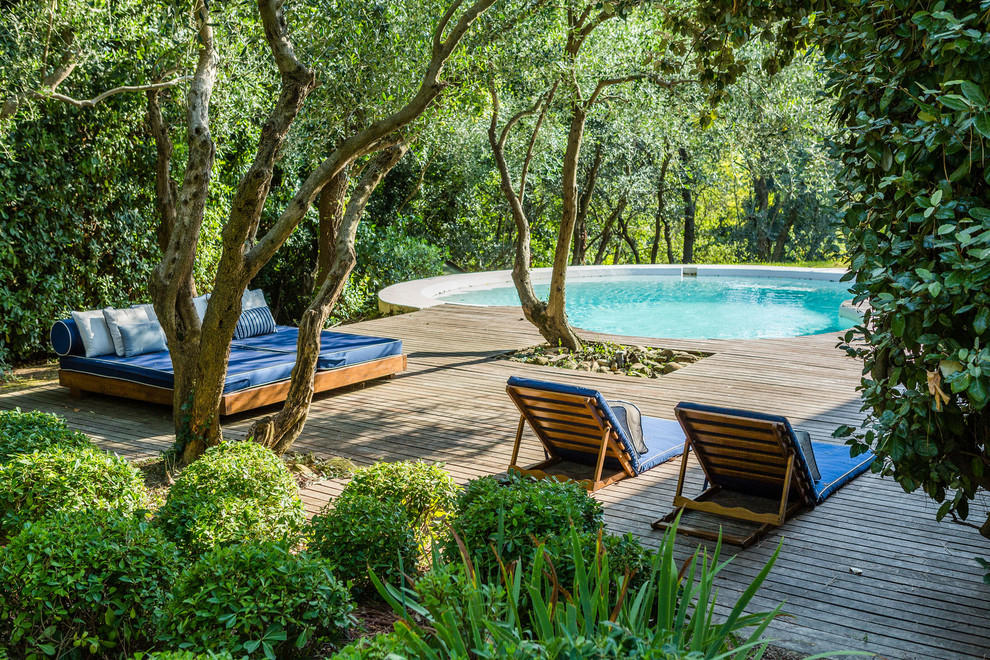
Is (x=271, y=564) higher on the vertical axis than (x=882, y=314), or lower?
lower

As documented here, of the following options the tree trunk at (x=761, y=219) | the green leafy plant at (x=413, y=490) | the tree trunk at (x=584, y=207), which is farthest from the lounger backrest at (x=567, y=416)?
the tree trunk at (x=761, y=219)

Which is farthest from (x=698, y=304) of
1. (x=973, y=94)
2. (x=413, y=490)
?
(x=973, y=94)

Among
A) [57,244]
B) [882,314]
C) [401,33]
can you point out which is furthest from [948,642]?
[57,244]

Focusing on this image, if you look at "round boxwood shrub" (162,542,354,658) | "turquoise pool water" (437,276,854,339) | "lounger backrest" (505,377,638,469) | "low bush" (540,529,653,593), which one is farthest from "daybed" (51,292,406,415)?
"turquoise pool water" (437,276,854,339)

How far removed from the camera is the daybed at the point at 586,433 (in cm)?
500

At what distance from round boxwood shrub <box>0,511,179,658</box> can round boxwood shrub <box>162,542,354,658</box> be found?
218mm

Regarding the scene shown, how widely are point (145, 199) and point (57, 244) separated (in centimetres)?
151

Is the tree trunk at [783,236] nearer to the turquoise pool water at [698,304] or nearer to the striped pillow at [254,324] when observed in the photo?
the turquoise pool water at [698,304]

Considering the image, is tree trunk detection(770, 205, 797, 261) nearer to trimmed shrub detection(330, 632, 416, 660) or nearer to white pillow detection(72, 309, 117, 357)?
white pillow detection(72, 309, 117, 357)

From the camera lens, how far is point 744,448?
4.66m

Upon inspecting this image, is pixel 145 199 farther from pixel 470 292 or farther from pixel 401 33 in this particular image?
pixel 470 292

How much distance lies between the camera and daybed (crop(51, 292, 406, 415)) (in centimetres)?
697

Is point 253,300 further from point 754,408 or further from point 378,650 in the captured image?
point 378,650

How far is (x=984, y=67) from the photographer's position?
7.68ft
